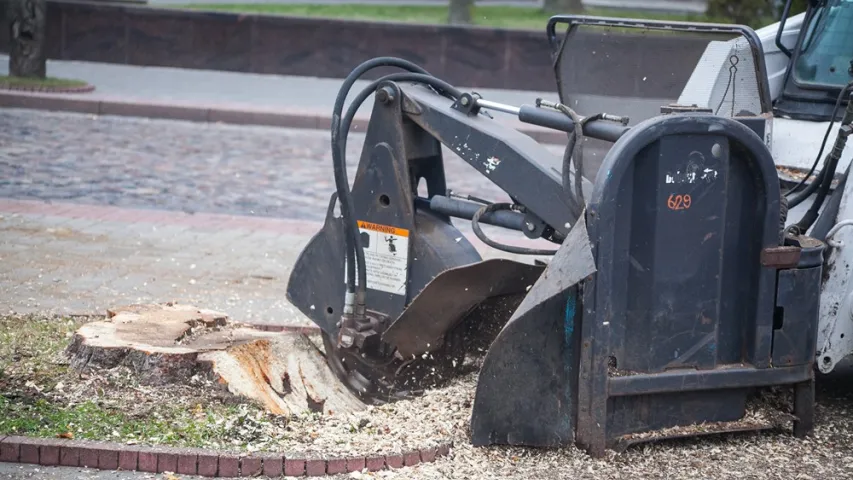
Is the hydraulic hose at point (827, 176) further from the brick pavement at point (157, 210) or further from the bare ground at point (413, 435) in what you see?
the brick pavement at point (157, 210)

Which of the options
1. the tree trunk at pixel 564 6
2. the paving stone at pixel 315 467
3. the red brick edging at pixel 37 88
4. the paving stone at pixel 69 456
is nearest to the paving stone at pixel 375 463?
the paving stone at pixel 315 467

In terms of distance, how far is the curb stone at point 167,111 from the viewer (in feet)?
48.5

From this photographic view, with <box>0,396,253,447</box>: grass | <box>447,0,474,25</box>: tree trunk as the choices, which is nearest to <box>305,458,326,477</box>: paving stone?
<box>0,396,253,447</box>: grass

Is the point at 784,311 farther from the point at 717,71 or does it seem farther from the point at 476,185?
the point at 476,185

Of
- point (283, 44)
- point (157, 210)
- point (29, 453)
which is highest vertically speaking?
point (283, 44)

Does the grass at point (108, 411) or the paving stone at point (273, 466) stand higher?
the grass at point (108, 411)

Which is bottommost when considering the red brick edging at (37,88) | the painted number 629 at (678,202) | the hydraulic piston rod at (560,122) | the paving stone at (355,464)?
the paving stone at (355,464)

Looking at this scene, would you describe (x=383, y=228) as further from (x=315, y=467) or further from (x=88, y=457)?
(x=88, y=457)

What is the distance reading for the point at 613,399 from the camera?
429 centimetres

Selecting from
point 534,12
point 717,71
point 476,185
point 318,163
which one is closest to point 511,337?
point 717,71

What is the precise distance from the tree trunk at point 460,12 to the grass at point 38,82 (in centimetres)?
815

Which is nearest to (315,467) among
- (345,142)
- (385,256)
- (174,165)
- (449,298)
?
(449,298)

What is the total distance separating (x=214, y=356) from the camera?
195 inches

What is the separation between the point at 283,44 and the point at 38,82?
13.9 feet
